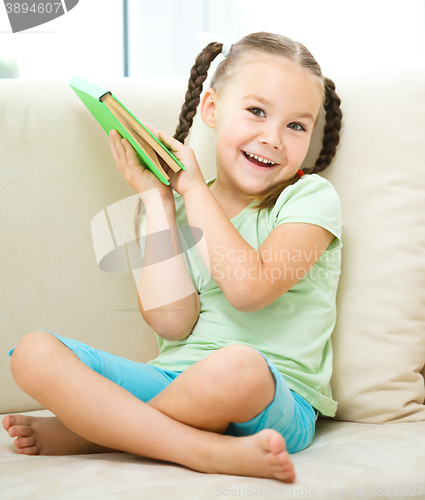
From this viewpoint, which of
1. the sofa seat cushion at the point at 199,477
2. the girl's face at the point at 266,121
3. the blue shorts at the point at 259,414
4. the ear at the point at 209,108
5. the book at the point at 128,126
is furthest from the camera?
the ear at the point at 209,108

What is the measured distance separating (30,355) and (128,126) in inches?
15.0

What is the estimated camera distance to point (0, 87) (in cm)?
96

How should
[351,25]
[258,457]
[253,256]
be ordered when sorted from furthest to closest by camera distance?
[351,25], [253,256], [258,457]

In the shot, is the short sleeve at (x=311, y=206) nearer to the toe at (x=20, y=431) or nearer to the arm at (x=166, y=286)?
the arm at (x=166, y=286)

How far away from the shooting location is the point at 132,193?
1002mm

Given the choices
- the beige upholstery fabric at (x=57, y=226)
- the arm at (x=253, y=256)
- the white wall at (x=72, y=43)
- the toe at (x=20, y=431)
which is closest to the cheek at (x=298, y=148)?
the arm at (x=253, y=256)

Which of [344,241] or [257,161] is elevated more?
[257,161]

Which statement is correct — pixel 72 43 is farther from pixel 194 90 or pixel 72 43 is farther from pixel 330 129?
pixel 330 129

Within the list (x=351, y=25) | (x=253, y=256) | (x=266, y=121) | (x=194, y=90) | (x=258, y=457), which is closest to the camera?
(x=258, y=457)

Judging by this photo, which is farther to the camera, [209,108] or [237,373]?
[209,108]

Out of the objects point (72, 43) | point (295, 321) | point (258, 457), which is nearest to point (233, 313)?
point (295, 321)

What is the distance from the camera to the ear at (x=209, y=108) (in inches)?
37.7

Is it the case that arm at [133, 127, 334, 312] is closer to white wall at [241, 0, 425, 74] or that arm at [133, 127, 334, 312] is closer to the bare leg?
the bare leg

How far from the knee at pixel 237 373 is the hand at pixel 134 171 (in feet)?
1.34
